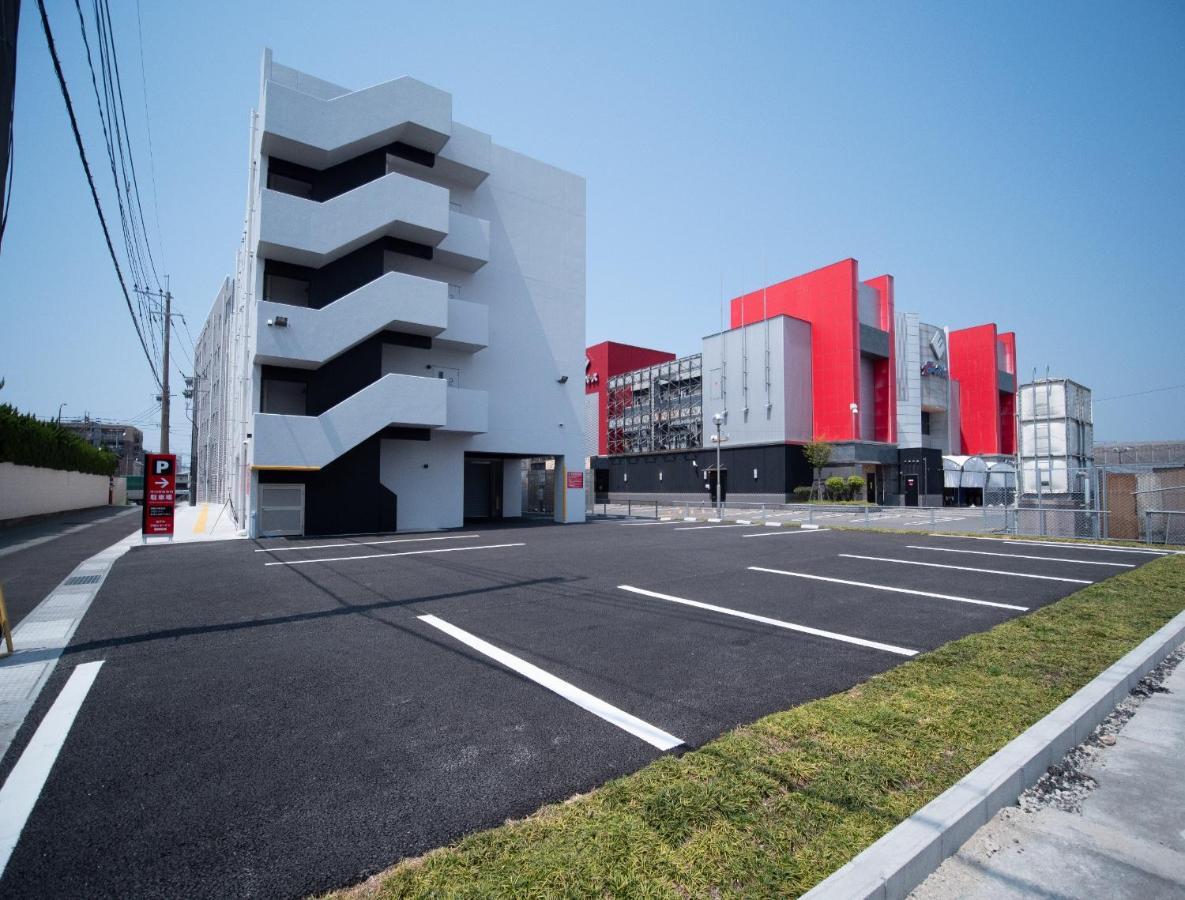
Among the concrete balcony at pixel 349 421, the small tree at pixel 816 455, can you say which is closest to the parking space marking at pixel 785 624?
the concrete balcony at pixel 349 421

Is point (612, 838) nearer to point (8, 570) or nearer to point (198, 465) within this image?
point (8, 570)

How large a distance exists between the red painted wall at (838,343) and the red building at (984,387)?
13954mm

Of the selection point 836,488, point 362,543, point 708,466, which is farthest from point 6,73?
point 708,466

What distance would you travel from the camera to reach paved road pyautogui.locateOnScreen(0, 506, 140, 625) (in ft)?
29.3

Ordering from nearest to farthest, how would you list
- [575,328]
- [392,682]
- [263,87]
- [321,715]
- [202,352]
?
[321,715] → [392,682] → [263,87] → [575,328] → [202,352]

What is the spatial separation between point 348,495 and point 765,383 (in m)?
31.7

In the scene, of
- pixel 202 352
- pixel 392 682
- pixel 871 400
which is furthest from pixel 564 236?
pixel 202 352

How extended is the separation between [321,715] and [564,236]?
79.9 feet

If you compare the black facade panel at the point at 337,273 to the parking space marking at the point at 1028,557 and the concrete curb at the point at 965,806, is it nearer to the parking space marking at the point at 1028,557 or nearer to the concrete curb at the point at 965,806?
the parking space marking at the point at 1028,557

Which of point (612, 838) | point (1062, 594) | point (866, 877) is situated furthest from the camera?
point (1062, 594)

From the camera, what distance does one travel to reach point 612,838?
2.62 m

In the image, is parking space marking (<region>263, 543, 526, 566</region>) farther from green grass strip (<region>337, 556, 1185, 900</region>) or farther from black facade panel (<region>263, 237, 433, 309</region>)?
green grass strip (<region>337, 556, 1185, 900</region>)

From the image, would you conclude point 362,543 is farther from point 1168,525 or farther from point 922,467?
point 922,467

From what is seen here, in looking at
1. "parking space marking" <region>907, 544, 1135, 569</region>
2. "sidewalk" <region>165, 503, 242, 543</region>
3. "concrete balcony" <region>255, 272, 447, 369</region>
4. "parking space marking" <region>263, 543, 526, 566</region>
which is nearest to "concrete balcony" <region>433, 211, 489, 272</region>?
"concrete balcony" <region>255, 272, 447, 369</region>
